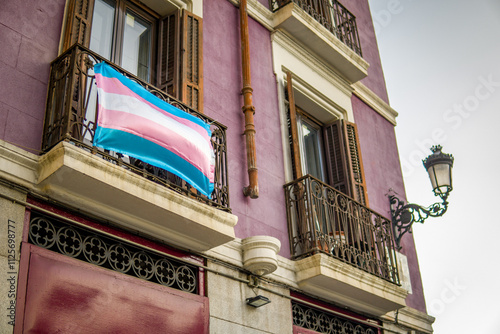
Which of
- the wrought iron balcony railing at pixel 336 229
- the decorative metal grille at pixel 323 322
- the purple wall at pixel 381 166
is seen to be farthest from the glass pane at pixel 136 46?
the purple wall at pixel 381 166

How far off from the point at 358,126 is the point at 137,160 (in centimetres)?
519

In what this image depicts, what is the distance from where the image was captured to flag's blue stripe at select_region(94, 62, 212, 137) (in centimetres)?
664

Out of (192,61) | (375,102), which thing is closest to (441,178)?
(375,102)

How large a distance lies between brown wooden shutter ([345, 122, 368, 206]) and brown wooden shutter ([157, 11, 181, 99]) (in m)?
Result: 3.34

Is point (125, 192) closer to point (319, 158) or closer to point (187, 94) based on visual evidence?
point (187, 94)

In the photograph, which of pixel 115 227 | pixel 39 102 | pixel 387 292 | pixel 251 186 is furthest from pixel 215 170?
pixel 387 292

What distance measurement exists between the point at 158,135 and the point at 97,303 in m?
1.76

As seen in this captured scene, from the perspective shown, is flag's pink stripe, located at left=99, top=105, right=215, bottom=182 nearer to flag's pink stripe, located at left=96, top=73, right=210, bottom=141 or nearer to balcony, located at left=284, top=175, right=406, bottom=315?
flag's pink stripe, located at left=96, top=73, right=210, bottom=141

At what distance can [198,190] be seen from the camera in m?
7.16

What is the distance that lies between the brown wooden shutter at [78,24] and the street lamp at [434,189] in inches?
221

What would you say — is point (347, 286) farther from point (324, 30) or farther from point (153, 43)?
point (324, 30)

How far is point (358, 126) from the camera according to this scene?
11.4 metres

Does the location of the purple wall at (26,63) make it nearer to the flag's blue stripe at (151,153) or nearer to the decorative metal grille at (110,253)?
the flag's blue stripe at (151,153)

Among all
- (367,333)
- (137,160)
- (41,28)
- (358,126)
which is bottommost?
(367,333)
